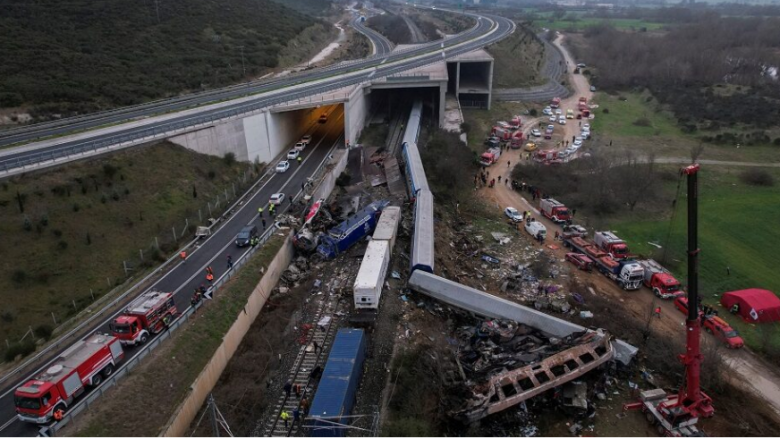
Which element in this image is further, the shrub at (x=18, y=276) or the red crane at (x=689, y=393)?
the shrub at (x=18, y=276)

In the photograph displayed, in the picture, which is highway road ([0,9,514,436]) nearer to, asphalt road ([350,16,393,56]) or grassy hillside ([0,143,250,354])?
grassy hillside ([0,143,250,354])

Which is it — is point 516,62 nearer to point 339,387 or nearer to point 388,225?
point 388,225

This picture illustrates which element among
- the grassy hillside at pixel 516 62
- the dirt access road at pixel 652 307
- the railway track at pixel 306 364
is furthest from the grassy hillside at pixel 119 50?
the dirt access road at pixel 652 307

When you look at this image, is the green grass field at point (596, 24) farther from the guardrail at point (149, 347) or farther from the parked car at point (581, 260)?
the guardrail at point (149, 347)

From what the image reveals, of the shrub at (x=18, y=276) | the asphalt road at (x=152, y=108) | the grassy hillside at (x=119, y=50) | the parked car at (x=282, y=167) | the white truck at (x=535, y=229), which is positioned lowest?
the white truck at (x=535, y=229)

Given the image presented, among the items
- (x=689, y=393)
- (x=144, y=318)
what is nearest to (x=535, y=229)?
(x=689, y=393)

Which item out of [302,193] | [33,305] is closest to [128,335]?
[33,305]

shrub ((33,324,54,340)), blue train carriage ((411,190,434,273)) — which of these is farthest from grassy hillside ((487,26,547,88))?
shrub ((33,324,54,340))
